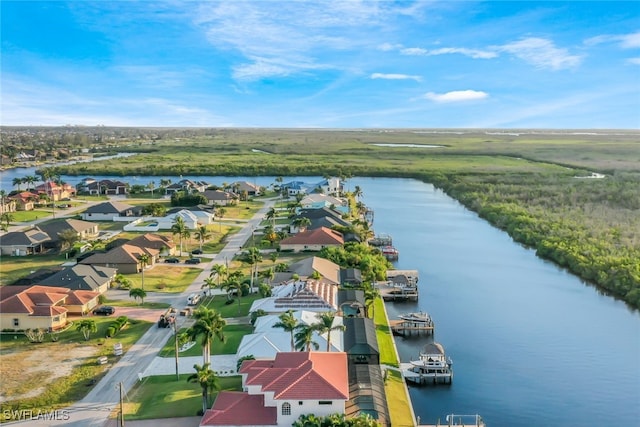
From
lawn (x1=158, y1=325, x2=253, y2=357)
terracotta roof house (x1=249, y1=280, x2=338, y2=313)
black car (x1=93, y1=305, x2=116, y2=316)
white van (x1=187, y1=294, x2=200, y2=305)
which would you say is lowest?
lawn (x1=158, y1=325, x2=253, y2=357)

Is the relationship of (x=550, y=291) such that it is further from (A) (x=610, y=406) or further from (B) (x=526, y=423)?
(B) (x=526, y=423)

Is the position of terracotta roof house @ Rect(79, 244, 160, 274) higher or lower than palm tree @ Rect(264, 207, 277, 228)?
lower

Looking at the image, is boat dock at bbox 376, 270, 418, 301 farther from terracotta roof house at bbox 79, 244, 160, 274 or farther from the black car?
terracotta roof house at bbox 79, 244, 160, 274

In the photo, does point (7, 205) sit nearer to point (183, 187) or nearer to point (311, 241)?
point (183, 187)

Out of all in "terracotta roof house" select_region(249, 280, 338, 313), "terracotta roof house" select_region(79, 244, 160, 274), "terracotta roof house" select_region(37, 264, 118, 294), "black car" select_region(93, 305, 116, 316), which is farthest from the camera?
"terracotta roof house" select_region(79, 244, 160, 274)

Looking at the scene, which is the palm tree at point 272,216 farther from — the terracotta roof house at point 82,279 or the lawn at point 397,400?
the lawn at point 397,400

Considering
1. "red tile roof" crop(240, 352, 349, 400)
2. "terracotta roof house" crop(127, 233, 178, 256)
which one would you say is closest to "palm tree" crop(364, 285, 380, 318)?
"red tile roof" crop(240, 352, 349, 400)
